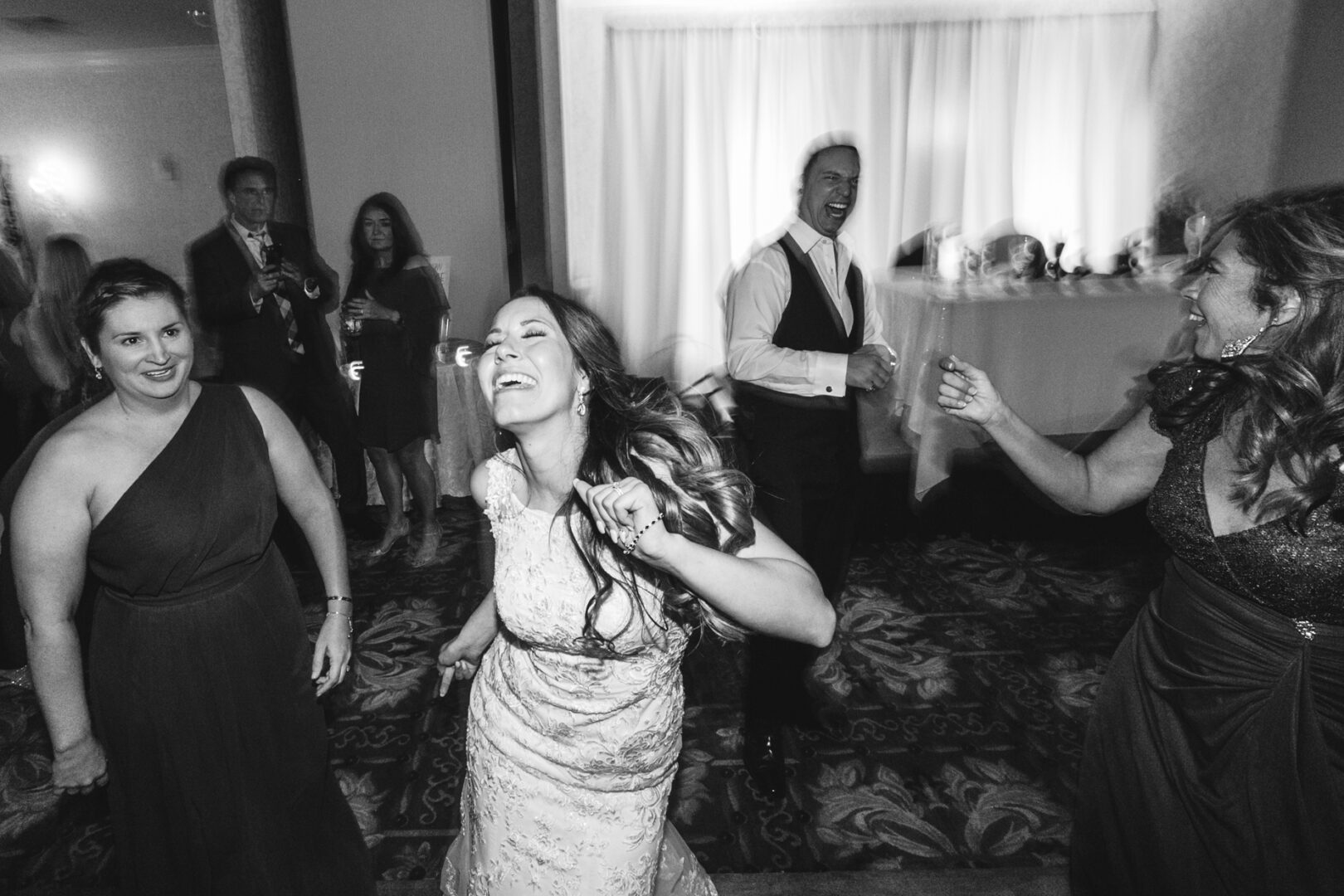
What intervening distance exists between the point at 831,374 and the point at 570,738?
1317mm

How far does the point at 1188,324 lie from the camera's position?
1.56 meters

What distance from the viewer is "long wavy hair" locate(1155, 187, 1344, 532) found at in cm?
127

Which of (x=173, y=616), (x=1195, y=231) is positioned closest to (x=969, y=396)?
(x=173, y=616)

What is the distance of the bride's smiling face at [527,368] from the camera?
138 centimetres

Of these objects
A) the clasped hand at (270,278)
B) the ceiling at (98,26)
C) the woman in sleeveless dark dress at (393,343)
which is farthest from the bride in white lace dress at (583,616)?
the ceiling at (98,26)

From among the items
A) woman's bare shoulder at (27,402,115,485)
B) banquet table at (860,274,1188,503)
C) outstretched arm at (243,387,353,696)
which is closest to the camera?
woman's bare shoulder at (27,402,115,485)

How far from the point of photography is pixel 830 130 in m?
6.26

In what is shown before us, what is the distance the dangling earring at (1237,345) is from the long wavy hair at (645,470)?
2.72 feet

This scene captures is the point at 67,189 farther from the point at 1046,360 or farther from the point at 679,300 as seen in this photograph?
the point at 1046,360

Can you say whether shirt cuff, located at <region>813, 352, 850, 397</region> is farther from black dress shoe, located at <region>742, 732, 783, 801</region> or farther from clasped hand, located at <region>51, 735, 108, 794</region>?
clasped hand, located at <region>51, 735, 108, 794</region>

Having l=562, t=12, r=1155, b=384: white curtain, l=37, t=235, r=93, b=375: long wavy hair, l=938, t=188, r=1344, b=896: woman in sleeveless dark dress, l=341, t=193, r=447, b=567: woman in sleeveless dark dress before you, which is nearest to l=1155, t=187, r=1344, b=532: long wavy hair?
l=938, t=188, r=1344, b=896: woman in sleeveless dark dress

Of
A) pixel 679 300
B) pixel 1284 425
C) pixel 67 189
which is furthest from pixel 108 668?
pixel 67 189

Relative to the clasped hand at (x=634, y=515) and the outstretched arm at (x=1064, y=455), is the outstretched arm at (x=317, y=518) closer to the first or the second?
the clasped hand at (x=634, y=515)

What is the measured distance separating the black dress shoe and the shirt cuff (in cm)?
100
